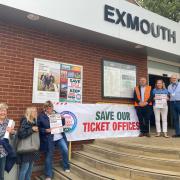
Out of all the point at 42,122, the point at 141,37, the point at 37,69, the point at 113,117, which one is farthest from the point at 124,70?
the point at 42,122

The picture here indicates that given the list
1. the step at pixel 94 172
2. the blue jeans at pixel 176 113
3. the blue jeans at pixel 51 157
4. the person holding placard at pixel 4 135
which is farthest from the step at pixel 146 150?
the person holding placard at pixel 4 135

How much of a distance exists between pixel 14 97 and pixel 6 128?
1419mm

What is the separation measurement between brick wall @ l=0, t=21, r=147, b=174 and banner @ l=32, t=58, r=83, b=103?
14 cm

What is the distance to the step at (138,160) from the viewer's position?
187 inches

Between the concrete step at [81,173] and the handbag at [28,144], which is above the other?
the handbag at [28,144]

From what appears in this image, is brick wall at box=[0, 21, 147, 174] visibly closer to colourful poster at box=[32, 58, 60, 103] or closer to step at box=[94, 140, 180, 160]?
colourful poster at box=[32, 58, 60, 103]

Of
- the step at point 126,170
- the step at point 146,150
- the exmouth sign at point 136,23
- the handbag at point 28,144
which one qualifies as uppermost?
the exmouth sign at point 136,23

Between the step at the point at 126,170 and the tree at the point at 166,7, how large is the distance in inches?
474

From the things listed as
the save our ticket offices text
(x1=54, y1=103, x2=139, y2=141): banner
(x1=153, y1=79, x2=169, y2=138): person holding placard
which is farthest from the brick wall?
(x1=153, y1=79, x2=169, y2=138): person holding placard

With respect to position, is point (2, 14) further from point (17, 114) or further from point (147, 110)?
point (147, 110)

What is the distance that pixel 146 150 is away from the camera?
536 centimetres

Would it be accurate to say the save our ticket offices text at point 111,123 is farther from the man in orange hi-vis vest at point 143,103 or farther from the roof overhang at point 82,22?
the roof overhang at point 82,22

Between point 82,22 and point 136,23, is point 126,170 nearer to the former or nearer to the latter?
point 82,22

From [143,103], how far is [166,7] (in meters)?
10.1
